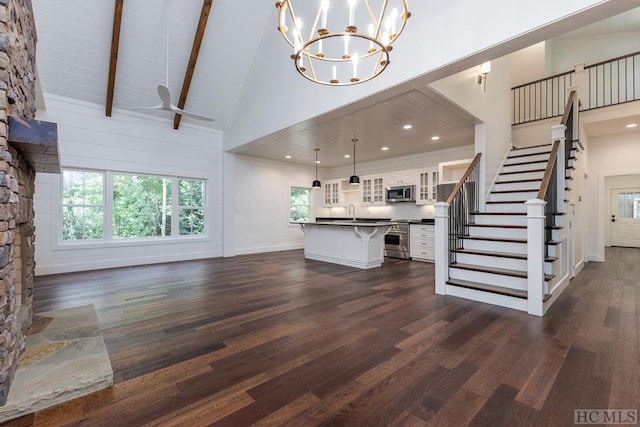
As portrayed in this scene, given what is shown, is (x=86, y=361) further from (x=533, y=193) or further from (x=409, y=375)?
(x=533, y=193)

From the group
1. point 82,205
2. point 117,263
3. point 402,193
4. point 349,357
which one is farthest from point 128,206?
point 402,193

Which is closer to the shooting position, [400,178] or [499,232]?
[499,232]

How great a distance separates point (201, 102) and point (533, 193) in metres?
6.85

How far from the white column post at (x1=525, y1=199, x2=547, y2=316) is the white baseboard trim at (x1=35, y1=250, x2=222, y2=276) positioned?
21.4 ft

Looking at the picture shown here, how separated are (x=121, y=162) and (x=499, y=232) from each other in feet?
24.0

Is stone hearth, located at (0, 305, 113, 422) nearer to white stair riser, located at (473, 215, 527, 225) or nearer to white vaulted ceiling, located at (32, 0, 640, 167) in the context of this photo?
white vaulted ceiling, located at (32, 0, 640, 167)

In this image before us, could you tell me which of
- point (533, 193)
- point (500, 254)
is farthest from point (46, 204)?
point (533, 193)

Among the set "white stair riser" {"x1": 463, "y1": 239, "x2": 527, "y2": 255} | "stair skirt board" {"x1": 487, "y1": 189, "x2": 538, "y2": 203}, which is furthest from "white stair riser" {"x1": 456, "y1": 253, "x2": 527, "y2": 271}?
"stair skirt board" {"x1": 487, "y1": 189, "x2": 538, "y2": 203}

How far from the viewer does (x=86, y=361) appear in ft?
6.84

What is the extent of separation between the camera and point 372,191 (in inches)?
333

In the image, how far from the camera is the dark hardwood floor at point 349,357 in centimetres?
164

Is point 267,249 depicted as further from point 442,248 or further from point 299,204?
point 442,248

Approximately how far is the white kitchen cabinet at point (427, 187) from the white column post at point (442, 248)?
3.25 meters

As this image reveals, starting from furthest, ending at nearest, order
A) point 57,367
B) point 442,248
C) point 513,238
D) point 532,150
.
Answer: point 532,150, point 513,238, point 442,248, point 57,367
